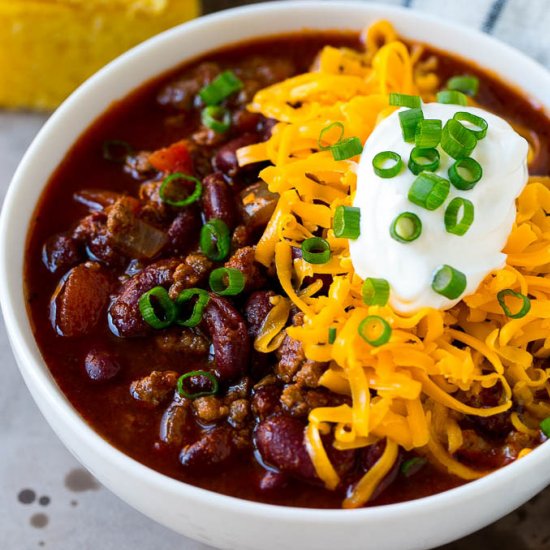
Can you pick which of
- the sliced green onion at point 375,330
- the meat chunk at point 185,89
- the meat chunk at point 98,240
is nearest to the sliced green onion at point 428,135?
the sliced green onion at point 375,330

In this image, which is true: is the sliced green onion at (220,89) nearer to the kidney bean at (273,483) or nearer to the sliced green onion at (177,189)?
the sliced green onion at (177,189)

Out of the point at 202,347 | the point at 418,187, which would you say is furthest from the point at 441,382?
the point at 202,347

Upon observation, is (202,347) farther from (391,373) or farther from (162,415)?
(391,373)

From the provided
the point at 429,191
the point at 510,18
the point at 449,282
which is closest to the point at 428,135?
the point at 429,191

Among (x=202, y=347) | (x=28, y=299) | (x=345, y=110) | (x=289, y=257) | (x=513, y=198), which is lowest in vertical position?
(x=28, y=299)

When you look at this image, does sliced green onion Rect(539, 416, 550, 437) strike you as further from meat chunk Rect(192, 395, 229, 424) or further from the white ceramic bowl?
meat chunk Rect(192, 395, 229, 424)

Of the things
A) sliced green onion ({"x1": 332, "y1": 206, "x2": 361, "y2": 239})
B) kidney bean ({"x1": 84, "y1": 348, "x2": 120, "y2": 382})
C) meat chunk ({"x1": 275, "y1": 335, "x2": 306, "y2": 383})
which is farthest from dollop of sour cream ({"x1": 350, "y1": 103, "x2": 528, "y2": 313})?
kidney bean ({"x1": 84, "y1": 348, "x2": 120, "y2": 382})
